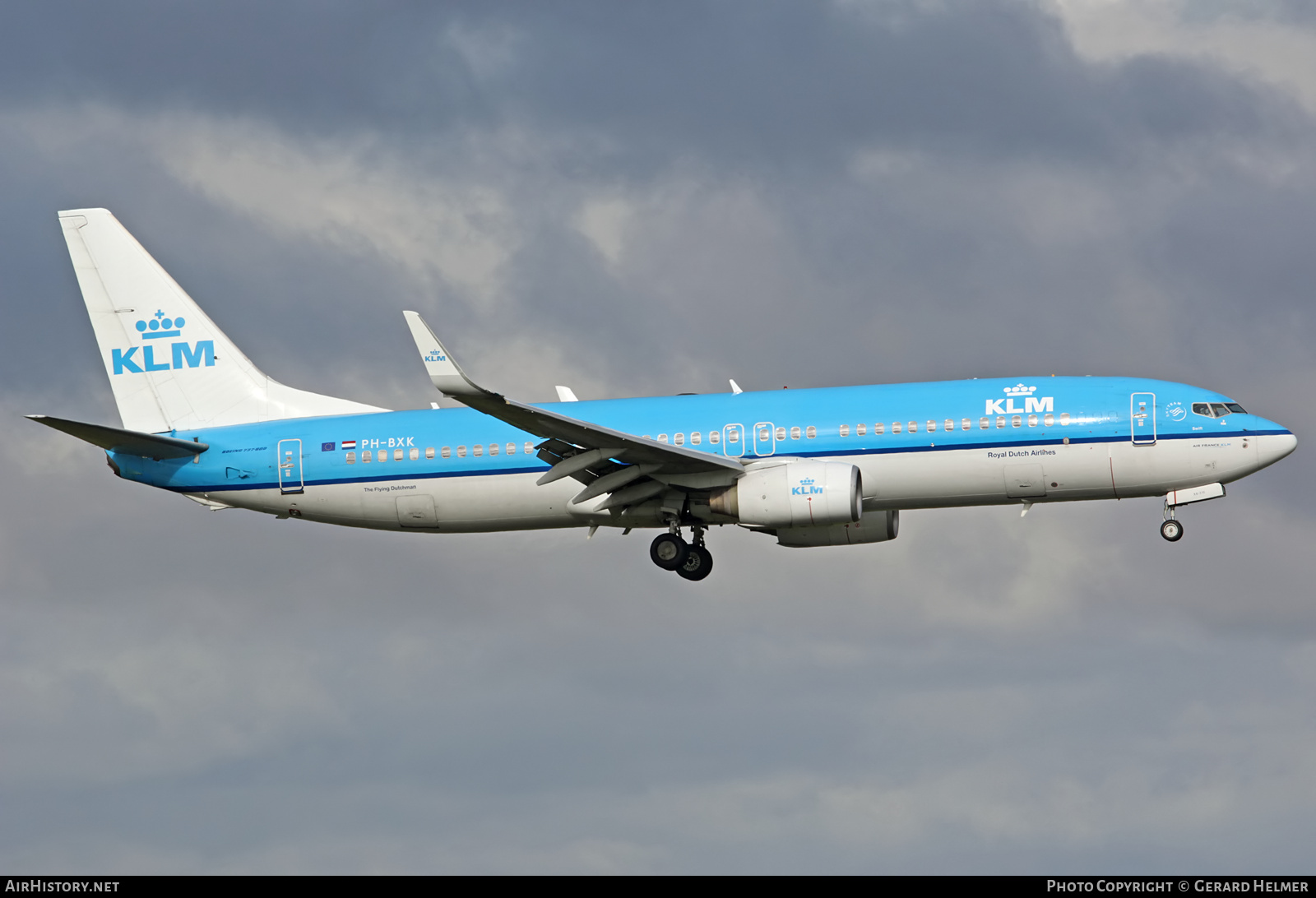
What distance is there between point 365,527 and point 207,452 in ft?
17.6

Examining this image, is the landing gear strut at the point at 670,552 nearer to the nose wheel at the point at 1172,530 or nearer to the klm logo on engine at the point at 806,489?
the klm logo on engine at the point at 806,489

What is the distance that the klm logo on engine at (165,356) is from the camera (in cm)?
5403

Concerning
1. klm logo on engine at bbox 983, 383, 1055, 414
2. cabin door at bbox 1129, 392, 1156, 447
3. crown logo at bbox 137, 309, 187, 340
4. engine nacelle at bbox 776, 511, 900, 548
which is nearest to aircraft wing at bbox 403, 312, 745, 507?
engine nacelle at bbox 776, 511, 900, 548

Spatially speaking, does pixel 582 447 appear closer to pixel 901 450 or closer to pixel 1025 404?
pixel 901 450

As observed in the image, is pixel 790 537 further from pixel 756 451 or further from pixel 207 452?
pixel 207 452

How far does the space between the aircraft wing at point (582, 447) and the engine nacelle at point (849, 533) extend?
491 centimetres

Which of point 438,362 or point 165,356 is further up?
point 165,356

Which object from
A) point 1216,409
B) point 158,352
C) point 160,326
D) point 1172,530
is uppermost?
point 160,326

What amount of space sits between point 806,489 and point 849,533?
5.98 metres

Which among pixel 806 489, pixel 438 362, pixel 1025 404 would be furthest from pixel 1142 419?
pixel 438 362

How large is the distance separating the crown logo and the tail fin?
0.03 meters

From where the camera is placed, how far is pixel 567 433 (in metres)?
44.4

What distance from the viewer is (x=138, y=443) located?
1978 inches

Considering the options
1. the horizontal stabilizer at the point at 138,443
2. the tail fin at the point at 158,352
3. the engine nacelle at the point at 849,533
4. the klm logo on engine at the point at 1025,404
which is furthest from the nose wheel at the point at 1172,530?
the horizontal stabilizer at the point at 138,443
